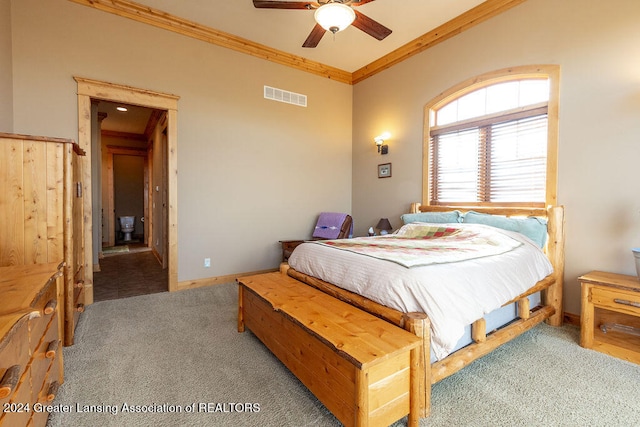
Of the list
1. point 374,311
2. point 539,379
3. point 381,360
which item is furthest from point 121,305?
point 539,379

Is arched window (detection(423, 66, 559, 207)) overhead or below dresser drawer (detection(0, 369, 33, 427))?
overhead

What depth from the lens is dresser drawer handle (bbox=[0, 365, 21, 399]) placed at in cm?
74

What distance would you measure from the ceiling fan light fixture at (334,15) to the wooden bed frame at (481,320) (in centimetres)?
212

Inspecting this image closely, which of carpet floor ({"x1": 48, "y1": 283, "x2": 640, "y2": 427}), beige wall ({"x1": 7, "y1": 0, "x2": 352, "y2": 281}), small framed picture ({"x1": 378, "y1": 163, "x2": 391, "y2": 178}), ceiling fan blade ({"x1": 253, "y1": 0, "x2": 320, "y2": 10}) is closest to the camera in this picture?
carpet floor ({"x1": 48, "y1": 283, "x2": 640, "y2": 427})

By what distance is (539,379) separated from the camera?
1.80m

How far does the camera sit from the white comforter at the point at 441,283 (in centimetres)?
149

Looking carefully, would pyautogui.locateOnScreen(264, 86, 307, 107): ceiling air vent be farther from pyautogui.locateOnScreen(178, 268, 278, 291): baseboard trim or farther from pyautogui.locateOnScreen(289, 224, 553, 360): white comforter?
pyautogui.locateOnScreen(289, 224, 553, 360): white comforter

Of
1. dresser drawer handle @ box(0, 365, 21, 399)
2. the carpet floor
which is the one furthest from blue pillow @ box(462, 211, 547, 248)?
dresser drawer handle @ box(0, 365, 21, 399)

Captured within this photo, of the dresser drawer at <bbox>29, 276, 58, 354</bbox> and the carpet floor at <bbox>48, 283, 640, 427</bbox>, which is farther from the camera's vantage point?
the carpet floor at <bbox>48, 283, 640, 427</bbox>

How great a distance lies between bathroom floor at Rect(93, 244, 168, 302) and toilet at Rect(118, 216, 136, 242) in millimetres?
1752

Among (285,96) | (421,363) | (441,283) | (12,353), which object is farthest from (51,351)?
(285,96)

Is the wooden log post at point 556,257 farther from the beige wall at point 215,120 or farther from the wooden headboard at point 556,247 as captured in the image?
the beige wall at point 215,120

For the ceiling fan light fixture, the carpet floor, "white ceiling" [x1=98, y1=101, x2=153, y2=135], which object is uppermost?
"white ceiling" [x1=98, y1=101, x2=153, y2=135]

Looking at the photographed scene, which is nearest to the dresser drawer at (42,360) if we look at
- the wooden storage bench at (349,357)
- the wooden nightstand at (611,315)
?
the wooden storage bench at (349,357)
